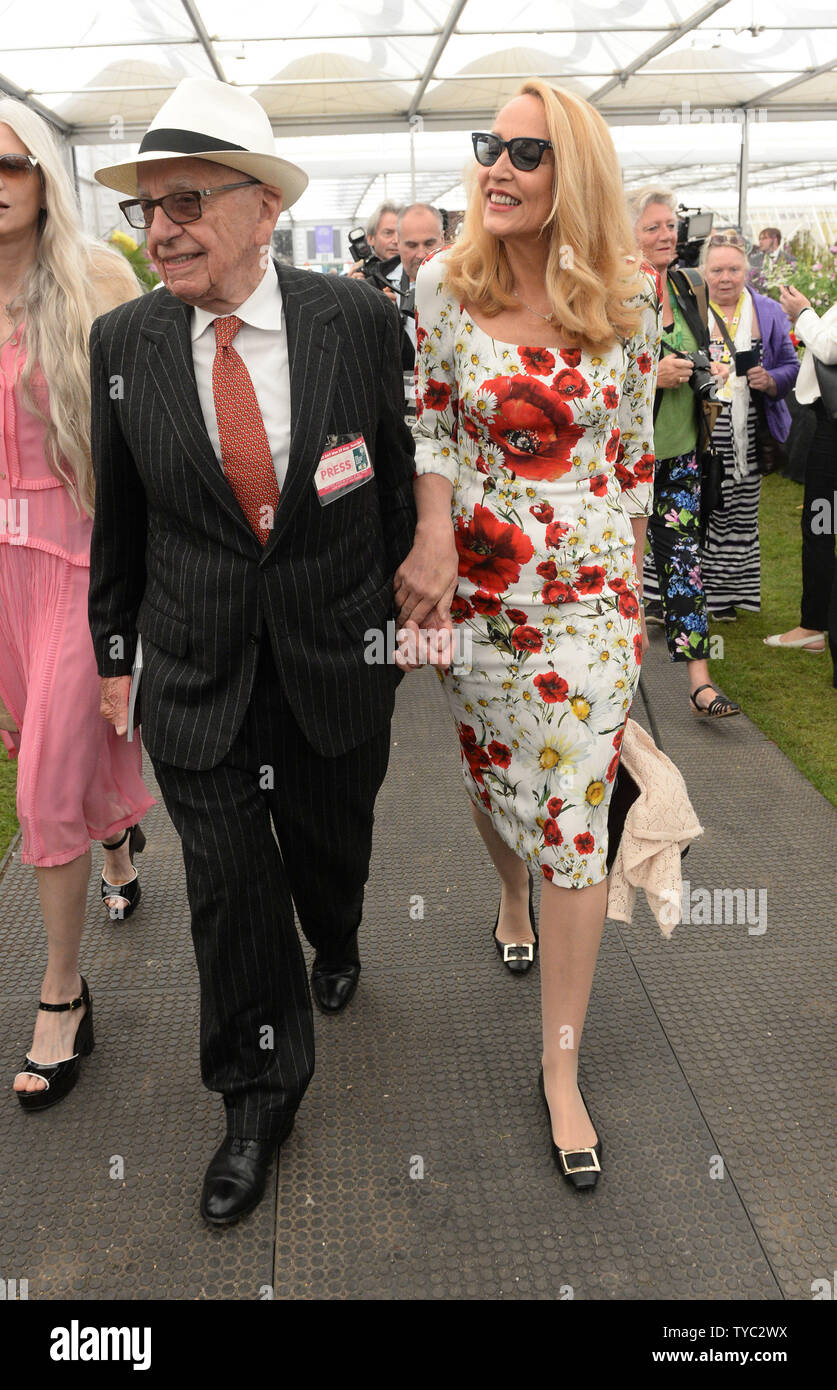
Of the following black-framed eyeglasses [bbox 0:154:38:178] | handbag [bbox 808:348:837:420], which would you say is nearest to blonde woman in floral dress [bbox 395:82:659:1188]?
black-framed eyeglasses [bbox 0:154:38:178]

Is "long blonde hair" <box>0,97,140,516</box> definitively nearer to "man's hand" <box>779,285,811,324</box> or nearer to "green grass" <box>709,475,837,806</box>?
"green grass" <box>709,475,837,806</box>

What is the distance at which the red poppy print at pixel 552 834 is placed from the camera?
2387 millimetres

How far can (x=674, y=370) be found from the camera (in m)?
4.80

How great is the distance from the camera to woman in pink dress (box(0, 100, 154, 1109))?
8.34ft

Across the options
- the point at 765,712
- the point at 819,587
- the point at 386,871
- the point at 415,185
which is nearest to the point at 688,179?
the point at 415,185

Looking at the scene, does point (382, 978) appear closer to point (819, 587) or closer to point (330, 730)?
point (330, 730)

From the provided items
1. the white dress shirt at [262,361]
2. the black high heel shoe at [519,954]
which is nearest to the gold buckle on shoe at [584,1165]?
the black high heel shoe at [519,954]

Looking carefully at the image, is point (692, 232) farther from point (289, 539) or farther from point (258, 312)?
point (289, 539)

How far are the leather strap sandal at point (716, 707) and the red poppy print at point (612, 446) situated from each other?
2951mm

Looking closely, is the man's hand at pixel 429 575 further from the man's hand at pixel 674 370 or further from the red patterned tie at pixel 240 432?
the man's hand at pixel 674 370

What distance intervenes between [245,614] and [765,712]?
370 centimetres

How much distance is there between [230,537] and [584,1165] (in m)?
1.49

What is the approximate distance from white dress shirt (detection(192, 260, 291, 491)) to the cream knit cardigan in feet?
3.31

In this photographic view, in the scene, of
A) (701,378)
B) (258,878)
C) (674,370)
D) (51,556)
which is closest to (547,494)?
(258,878)
